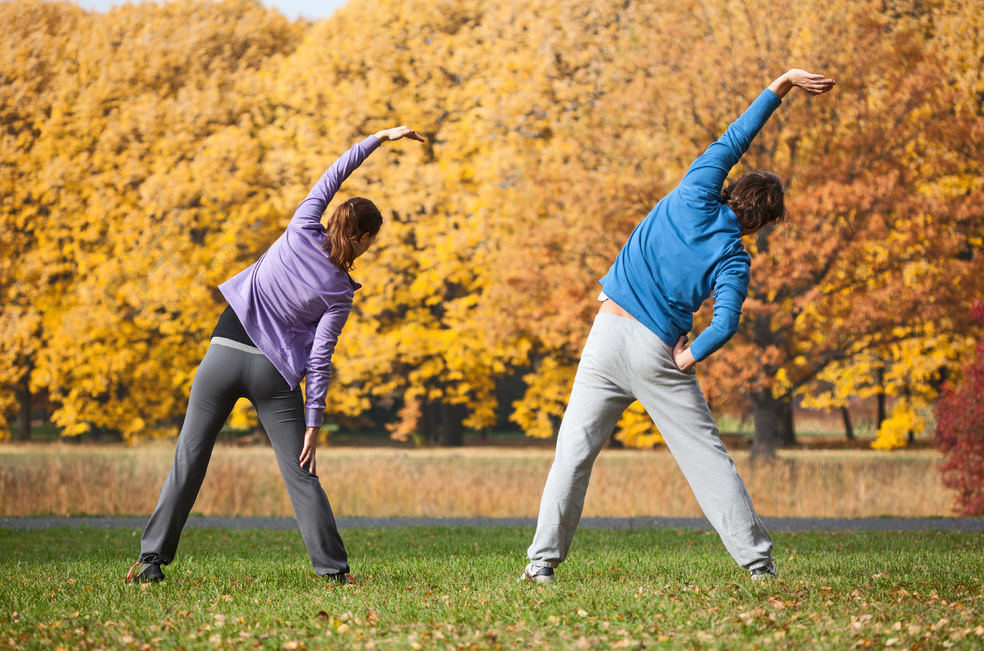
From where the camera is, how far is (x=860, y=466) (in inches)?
607

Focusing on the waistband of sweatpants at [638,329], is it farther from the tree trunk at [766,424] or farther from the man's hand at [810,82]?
the tree trunk at [766,424]

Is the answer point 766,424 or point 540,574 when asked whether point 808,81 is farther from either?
point 766,424

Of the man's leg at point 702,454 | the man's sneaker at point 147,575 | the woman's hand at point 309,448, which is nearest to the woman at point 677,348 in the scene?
the man's leg at point 702,454

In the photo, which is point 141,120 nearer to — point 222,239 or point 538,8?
point 222,239

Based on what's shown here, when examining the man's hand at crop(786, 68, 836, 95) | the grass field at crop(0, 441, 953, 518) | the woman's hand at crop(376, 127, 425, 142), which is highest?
the man's hand at crop(786, 68, 836, 95)

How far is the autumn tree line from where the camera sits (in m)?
14.3

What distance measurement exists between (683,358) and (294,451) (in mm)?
1806

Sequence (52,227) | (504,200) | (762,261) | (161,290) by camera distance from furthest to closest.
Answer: (52,227) < (161,290) < (504,200) < (762,261)

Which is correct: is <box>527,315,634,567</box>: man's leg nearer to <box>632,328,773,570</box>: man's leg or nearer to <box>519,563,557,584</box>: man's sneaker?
<box>519,563,557,584</box>: man's sneaker

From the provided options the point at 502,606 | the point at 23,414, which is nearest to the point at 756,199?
the point at 502,606

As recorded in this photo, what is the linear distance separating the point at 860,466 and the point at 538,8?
37.7 feet

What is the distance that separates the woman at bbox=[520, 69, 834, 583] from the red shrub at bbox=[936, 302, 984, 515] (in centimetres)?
737

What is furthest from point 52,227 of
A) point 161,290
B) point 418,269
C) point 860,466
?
point 860,466

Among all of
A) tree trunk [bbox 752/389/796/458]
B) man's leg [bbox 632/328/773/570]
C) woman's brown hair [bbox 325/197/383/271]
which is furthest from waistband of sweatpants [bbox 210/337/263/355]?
tree trunk [bbox 752/389/796/458]
